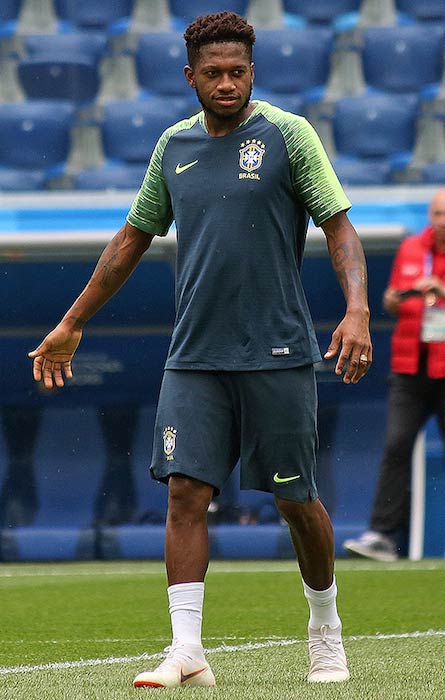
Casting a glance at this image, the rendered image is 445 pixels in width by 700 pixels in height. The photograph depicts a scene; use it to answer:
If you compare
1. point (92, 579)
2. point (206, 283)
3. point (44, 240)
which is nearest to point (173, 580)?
point (206, 283)

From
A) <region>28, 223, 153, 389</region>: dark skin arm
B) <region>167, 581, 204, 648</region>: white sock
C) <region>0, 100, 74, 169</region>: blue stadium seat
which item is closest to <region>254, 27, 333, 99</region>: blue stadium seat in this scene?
<region>0, 100, 74, 169</region>: blue stadium seat

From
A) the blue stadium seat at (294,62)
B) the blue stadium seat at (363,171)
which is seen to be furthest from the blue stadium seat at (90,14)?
the blue stadium seat at (363,171)

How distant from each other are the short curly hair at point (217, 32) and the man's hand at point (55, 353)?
81cm

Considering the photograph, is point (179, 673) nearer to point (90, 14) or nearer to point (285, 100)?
point (285, 100)

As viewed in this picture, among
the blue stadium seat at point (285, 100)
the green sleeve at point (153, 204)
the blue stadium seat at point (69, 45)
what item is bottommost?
the green sleeve at point (153, 204)

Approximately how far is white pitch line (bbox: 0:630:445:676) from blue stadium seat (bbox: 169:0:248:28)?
7547 millimetres

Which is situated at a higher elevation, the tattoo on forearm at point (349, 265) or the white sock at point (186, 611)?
the tattoo on forearm at point (349, 265)

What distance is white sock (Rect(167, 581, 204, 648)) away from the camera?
354cm

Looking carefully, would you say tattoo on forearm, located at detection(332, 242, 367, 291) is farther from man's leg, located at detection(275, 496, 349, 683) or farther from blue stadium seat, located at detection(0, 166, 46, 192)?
blue stadium seat, located at detection(0, 166, 46, 192)

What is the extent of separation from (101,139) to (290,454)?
24.9ft

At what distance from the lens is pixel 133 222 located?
3895 mm

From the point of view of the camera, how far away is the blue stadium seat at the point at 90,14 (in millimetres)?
11336

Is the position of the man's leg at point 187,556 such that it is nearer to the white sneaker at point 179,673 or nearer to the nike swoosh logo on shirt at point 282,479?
the white sneaker at point 179,673

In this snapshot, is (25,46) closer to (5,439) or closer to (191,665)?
(5,439)
